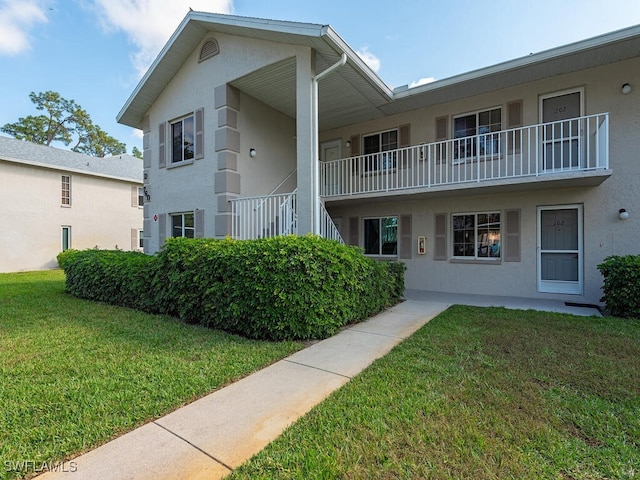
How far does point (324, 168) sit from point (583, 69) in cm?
683

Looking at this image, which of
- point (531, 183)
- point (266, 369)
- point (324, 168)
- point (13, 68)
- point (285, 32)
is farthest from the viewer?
point (13, 68)

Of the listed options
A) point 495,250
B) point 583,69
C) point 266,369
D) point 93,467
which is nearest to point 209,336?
point 266,369

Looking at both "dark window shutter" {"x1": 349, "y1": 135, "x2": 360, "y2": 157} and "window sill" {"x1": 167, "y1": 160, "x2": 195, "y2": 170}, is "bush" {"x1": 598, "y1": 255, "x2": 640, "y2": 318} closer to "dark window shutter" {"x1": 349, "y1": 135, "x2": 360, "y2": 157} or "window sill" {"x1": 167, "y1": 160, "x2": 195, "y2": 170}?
"dark window shutter" {"x1": 349, "y1": 135, "x2": 360, "y2": 157}

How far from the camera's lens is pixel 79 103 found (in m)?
28.9

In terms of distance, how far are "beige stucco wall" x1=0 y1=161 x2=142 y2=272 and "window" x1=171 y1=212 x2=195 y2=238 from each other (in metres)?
10.9

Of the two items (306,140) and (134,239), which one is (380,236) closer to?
(306,140)

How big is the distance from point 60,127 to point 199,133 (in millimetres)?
29021


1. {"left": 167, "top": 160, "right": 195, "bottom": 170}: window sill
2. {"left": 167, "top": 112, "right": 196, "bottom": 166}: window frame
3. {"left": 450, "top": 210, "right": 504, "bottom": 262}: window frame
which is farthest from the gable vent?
{"left": 450, "top": 210, "right": 504, "bottom": 262}: window frame

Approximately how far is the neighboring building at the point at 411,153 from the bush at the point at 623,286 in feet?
4.08

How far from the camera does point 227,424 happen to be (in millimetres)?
2711

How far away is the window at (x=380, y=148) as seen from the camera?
998 cm

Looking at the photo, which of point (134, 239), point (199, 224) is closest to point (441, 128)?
point (199, 224)

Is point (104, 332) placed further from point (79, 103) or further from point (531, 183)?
point (79, 103)

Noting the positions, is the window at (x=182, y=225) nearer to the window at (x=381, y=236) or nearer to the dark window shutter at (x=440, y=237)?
the window at (x=381, y=236)
